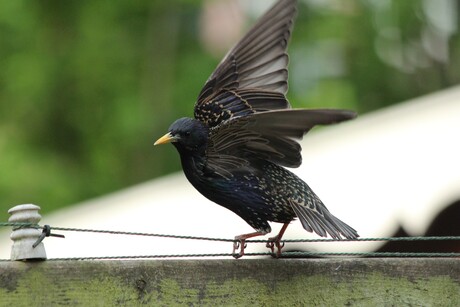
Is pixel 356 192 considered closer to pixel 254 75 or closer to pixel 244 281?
pixel 254 75

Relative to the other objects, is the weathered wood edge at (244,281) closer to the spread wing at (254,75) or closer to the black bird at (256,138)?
the black bird at (256,138)

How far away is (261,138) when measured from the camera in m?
3.42

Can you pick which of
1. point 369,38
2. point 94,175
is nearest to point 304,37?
point 369,38

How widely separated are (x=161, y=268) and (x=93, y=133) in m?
8.25

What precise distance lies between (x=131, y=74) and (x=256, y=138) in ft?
26.8

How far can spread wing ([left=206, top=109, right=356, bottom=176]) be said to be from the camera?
318 cm

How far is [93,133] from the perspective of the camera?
10992mm

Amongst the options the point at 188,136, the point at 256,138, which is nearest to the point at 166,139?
the point at 188,136

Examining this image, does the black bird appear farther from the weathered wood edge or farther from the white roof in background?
the white roof in background

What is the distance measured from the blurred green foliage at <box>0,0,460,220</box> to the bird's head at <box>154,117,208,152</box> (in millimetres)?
6322

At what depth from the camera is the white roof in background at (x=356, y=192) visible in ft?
18.9

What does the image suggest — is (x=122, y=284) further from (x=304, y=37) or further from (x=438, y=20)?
(x=438, y=20)

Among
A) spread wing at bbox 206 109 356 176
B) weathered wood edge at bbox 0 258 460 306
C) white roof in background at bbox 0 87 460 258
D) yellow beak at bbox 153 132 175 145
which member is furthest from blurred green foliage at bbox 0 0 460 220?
weathered wood edge at bbox 0 258 460 306

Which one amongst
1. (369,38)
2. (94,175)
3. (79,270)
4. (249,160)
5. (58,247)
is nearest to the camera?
(79,270)
